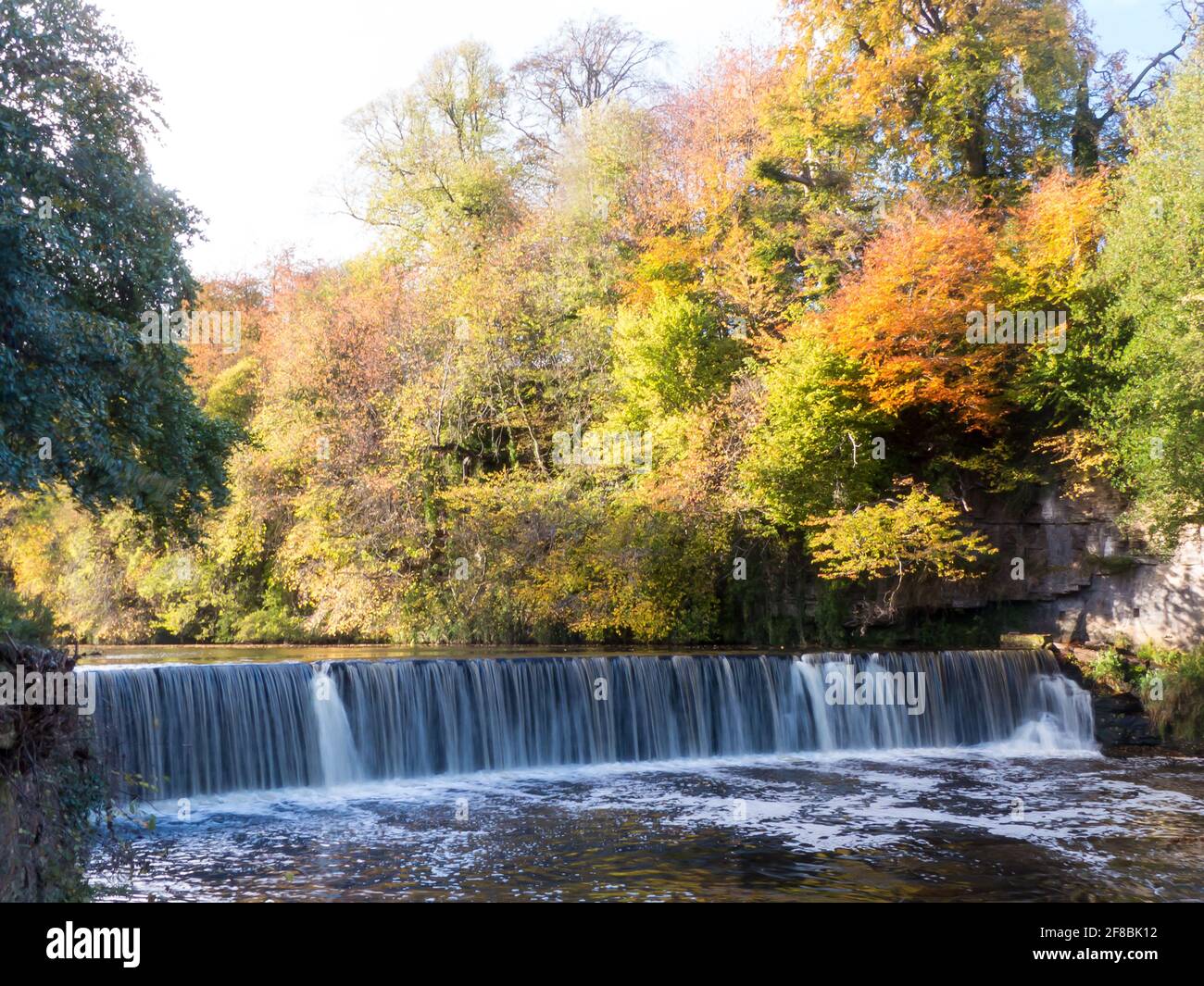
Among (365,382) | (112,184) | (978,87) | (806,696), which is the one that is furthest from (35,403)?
(978,87)

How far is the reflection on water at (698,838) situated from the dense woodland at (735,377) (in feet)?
16.0

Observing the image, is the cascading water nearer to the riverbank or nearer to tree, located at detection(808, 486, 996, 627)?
tree, located at detection(808, 486, 996, 627)

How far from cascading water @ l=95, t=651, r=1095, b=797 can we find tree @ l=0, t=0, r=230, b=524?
2978mm

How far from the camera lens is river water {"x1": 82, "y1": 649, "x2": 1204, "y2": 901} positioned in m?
10.6

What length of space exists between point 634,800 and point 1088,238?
15490 millimetres

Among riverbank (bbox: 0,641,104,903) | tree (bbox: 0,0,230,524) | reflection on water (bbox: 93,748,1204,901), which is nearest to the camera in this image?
riverbank (bbox: 0,641,104,903)

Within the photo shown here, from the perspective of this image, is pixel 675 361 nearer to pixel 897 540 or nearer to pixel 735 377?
pixel 735 377

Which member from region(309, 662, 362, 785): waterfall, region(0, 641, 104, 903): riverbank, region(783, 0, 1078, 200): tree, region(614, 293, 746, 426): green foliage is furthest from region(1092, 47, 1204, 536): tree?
region(0, 641, 104, 903): riverbank

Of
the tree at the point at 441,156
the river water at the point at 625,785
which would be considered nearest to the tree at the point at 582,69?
the tree at the point at 441,156

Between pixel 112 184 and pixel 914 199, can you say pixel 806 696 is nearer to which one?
pixel 914 199

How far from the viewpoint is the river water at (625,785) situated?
34.8ft

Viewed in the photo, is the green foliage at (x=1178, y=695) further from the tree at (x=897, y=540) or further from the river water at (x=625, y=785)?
the tree at (x=897, y=540)

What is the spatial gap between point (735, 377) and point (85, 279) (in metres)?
15.2

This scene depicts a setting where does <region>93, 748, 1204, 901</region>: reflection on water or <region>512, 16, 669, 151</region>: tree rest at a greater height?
<region>512, 16, 669, 151</region>: tree
